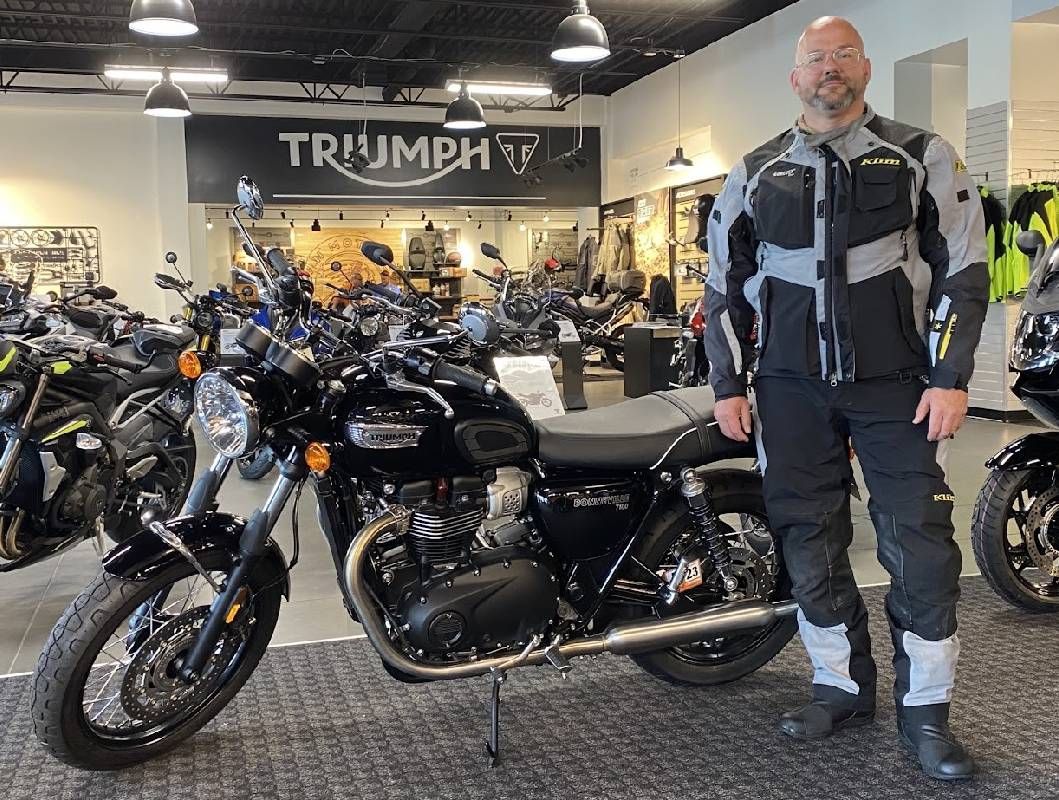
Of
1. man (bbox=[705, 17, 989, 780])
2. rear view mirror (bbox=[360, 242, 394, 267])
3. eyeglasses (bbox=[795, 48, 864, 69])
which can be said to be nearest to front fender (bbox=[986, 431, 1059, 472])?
man (bbox=[705, 17, 989, 780])

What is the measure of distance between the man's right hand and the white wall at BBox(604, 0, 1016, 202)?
661 centimetres

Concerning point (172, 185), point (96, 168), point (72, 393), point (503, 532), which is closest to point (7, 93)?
point (96, 168)

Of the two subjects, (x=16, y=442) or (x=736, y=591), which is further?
(x=16, y=442)

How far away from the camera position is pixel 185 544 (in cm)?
207

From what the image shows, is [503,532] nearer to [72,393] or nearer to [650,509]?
[650,509]

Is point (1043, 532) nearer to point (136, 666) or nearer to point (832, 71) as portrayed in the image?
point (832, 71)

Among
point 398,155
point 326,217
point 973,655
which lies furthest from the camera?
point 326,217

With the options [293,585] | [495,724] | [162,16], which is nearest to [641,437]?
[495,724]

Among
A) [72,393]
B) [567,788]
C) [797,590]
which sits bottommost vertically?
[567,788]

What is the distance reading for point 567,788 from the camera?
6.85 feet

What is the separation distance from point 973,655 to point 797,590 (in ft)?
2.66

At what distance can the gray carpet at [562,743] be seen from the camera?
208 centimetres

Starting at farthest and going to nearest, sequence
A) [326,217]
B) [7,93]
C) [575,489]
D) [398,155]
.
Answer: [326,217] < [398,155] < [7,93] < [575,489]

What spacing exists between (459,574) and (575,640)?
13.3 inches
